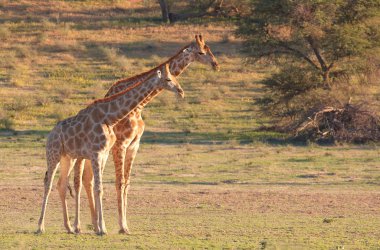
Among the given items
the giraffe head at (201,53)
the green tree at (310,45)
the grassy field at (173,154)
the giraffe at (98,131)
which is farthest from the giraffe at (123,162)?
the green tree at (310,45)

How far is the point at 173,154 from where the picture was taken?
26.5 m

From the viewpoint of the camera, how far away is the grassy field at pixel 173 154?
1477cm

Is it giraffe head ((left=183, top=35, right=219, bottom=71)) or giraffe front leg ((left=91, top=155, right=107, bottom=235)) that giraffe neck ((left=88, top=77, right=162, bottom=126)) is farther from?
giraffe head ((left=183, top=35, right=219, bottom=71))

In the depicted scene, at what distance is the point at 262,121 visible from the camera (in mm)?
33000

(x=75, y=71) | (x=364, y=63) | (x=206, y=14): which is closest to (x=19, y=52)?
(x=75, y=71)

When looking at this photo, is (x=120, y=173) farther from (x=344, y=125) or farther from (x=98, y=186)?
(x=344, y=125)

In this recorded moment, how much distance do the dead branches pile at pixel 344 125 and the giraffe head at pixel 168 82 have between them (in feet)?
51.0

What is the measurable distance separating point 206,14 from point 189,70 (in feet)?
34.7

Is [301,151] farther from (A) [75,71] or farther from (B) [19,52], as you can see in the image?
(B) [19,52]

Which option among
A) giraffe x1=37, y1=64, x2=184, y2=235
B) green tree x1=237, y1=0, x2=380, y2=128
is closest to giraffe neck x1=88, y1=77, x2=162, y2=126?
giraffe x1=37, y1=64, x2=184, y2=235

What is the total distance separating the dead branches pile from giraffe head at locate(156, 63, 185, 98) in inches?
613

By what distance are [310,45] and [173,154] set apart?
7092 mm

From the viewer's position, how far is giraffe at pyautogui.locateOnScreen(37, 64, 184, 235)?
1359 cm

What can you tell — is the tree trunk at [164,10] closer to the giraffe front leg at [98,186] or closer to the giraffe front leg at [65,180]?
the giraffe front leg at [65,180]
